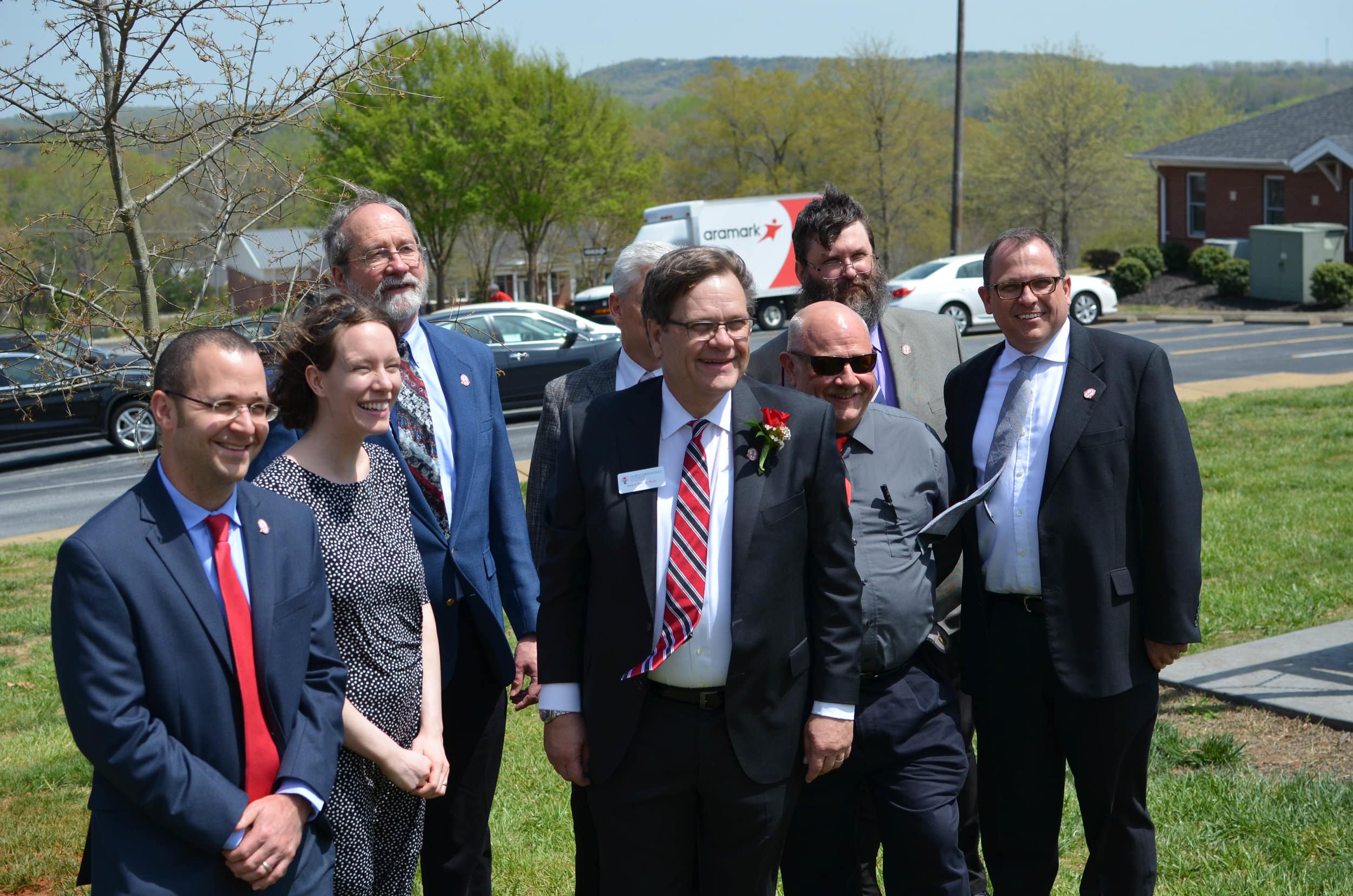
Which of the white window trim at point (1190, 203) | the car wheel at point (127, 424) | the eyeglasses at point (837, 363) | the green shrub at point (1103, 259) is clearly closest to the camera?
the eyeglasses at point (837, 363)

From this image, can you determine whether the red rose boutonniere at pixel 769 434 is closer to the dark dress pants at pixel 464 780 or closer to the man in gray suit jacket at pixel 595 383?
the man in gray suit jacket at pixel 595 383

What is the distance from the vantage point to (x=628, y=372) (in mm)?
4152

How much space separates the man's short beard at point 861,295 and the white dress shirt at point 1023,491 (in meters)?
0.65

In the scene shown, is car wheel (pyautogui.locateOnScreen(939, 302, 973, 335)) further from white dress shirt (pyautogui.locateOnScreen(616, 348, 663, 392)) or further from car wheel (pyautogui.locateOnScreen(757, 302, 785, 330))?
white dress shirt (pyautogui.locateOnScreen(616, 348, 663, 392))

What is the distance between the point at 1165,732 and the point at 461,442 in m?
A: 3.50

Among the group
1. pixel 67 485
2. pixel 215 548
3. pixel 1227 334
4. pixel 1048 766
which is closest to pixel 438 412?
pixel 215 548

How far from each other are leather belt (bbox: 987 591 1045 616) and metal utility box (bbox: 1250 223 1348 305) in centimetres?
2903

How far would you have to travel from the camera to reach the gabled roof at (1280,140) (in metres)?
33.8

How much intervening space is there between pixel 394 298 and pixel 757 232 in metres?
30.6

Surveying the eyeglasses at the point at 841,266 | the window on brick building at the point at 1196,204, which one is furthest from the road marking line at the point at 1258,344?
the eyeglasses at the point at 841,266

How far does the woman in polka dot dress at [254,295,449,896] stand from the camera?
3105mm

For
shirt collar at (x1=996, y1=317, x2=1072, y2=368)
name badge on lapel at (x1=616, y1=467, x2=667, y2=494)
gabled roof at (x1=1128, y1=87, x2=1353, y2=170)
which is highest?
gabled roof at (x1=1128, y1=87, x2=1353, y2=170)

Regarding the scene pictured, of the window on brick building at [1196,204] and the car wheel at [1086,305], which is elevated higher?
the window on brick building at [1196,204]

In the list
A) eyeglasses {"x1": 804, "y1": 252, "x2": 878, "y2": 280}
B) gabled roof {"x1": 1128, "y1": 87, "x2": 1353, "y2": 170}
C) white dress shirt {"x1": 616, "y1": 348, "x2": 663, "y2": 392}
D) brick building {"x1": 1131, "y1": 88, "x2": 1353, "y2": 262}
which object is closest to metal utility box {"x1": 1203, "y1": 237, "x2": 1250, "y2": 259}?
brick building {"x1": 1131, "y1": 88, "x2": 1353, "y2": 262}
